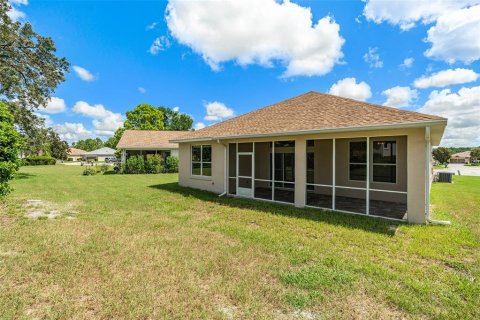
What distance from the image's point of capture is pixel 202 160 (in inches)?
530

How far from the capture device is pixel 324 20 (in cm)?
1217

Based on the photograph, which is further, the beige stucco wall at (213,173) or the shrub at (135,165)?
the shrub at (135,165)

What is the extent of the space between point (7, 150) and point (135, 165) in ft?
52.8

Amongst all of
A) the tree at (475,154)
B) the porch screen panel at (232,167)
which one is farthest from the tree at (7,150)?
the tree at (475,154)

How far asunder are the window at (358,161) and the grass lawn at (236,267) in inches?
147

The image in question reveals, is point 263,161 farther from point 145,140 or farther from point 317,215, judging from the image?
point 145,140

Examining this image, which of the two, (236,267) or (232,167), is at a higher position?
(232,167)

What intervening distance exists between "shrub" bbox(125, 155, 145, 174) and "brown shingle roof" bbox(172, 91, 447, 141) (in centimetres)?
1266

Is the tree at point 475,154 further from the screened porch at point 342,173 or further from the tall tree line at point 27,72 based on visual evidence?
the tall tree line at point 27,72

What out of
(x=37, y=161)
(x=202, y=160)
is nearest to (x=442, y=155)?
(x=202, y=160)

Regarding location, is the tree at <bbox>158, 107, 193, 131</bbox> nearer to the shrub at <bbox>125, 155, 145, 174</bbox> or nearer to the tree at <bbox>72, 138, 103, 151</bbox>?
the shrub at <bbox>125, 155, 145, 174</bbox>

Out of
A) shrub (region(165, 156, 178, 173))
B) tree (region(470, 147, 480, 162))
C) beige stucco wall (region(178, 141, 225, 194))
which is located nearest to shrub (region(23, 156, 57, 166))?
shrub (region(165, 156, 178, 173))

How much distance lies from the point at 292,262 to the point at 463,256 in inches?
136

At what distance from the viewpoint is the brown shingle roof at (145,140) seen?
25.8m
